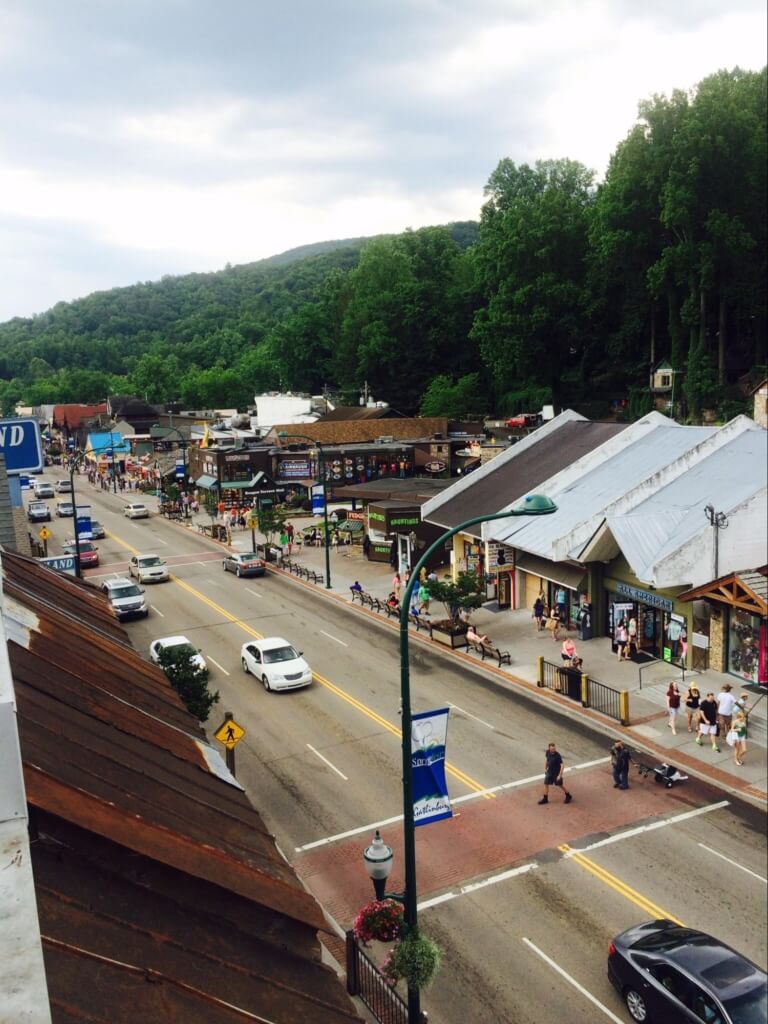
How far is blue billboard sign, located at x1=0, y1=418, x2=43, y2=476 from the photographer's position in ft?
64.8

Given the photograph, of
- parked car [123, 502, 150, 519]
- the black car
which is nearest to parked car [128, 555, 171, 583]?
parked car [123, 502, 150, 519]

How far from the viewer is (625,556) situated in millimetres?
25578

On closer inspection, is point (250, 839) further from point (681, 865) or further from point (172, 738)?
point (681, 865)

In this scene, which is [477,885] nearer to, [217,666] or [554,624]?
[217,666]

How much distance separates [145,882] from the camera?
246 inches

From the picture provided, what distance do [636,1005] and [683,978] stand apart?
3.02 ft

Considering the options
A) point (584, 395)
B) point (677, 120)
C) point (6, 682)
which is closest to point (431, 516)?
point (6, 682)

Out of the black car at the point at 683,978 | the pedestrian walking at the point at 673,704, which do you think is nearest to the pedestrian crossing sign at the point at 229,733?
the black car at the point at 683,978

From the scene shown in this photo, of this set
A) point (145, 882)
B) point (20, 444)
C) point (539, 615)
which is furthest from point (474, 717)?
point (145, 882)

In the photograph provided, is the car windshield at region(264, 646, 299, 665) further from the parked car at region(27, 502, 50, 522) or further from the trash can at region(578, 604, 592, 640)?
the parked car at region(27, 502, 50, 522)

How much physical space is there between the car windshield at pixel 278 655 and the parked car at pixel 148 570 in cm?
1712

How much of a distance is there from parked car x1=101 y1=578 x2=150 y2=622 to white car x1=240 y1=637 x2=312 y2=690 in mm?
8976

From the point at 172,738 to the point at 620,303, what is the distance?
7018 cm

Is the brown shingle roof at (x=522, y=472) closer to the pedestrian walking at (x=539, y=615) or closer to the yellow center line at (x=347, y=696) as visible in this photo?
the pedestrian walking at (x=539, y=615)
